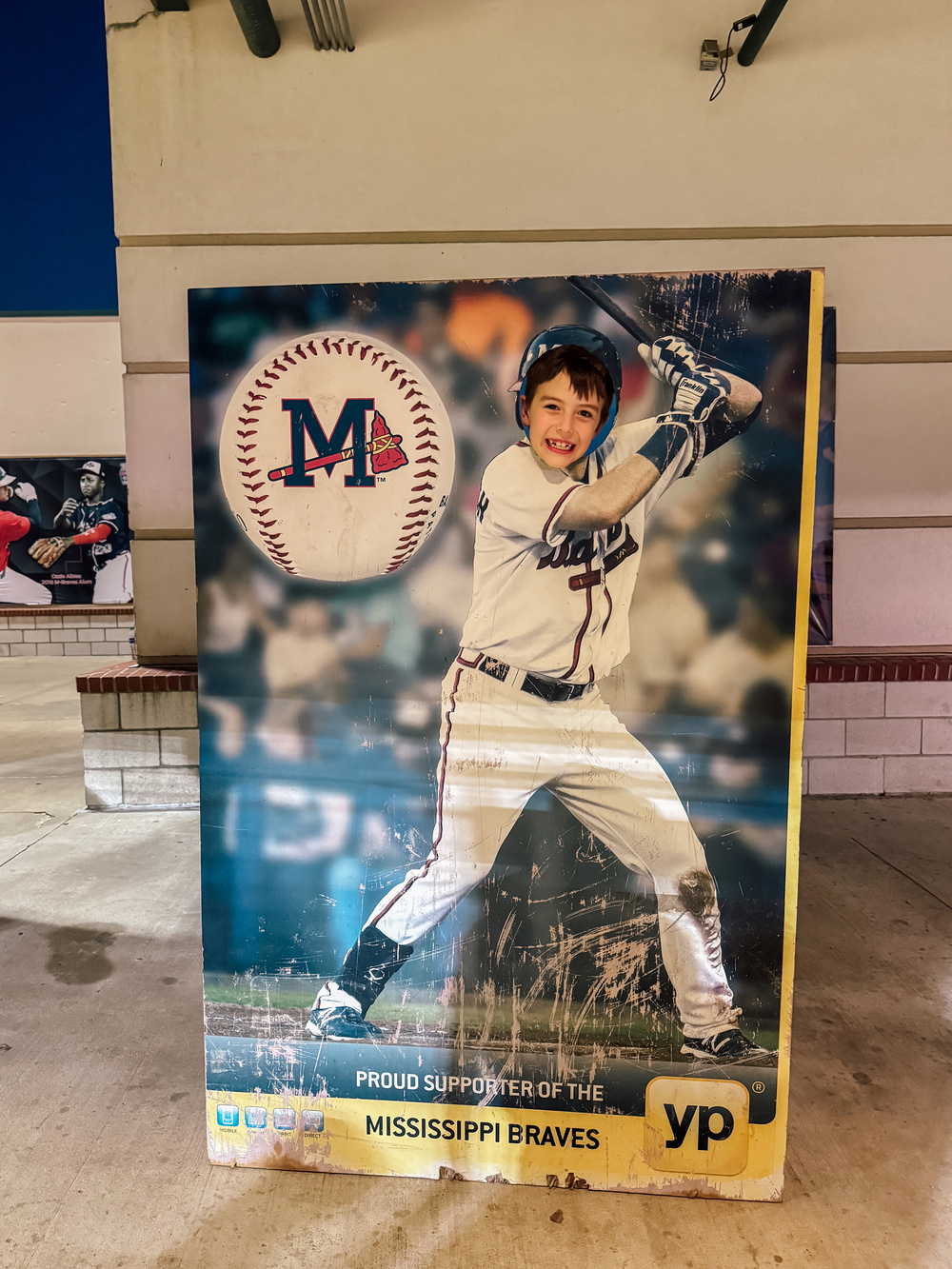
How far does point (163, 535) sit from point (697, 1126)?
12.3ft

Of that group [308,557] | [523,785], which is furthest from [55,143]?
[523,785]

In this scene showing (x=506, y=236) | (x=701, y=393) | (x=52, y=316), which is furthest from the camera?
(x=52, y=316)

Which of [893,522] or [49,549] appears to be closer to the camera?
[893,522]

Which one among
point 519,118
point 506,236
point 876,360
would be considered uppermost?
point 519,118

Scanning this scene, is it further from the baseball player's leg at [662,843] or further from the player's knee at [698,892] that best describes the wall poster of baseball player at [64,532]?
the player's knee at [698,892]

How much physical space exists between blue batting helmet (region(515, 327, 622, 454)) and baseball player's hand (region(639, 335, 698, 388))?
0.21ft

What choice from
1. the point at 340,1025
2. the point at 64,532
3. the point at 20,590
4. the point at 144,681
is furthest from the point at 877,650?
the point at 20,590

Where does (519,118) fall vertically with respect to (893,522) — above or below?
above

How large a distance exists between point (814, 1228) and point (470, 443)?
1.86 m

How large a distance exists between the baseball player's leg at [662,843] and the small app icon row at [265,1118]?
90 centimetres

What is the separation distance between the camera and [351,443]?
5.26 ft

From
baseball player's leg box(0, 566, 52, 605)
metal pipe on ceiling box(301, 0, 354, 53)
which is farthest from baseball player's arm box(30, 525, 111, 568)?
metal pipe on ceiling box(301, 0, 354, 53)

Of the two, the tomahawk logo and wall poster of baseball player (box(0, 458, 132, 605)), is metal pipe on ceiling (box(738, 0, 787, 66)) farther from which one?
wall poster of baseball player (box(0, 458, 132, 605))

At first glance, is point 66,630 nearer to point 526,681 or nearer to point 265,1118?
point 265,1118
